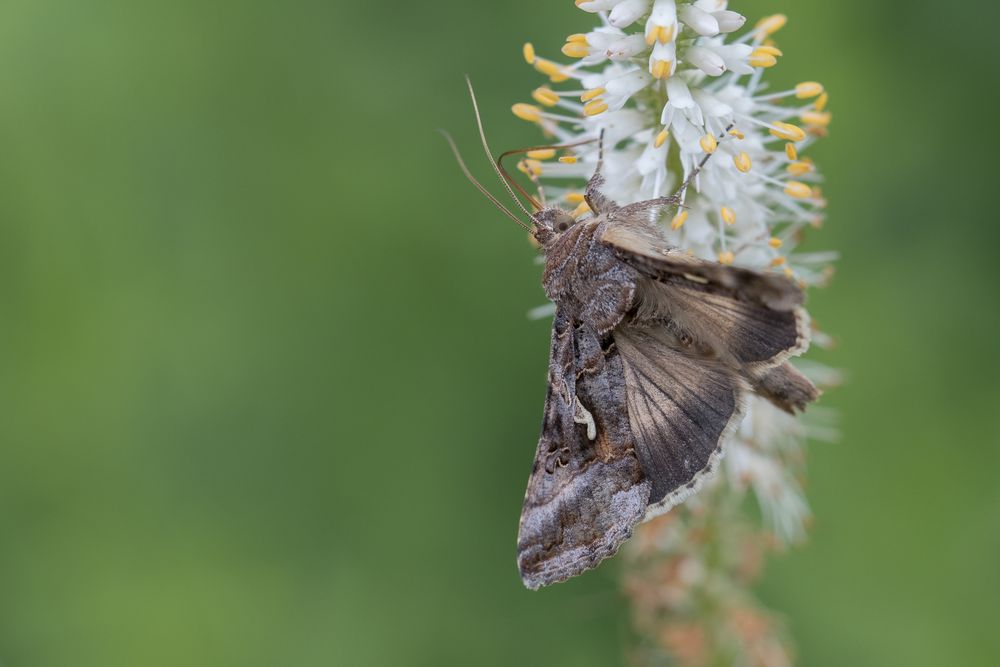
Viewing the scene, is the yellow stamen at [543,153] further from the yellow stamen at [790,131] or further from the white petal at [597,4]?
the yellow stamen at [790,131]

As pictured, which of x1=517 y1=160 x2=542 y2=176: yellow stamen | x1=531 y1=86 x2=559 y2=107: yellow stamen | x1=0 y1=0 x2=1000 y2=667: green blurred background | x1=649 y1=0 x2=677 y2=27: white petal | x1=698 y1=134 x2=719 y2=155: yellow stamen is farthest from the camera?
x1=0 y1=0 x2=1000 y2=667: green blurred background

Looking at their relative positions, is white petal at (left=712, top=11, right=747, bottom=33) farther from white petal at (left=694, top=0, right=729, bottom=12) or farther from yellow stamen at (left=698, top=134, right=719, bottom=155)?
yellow stamen at (left=698, top=134, right=719, bottom=155)

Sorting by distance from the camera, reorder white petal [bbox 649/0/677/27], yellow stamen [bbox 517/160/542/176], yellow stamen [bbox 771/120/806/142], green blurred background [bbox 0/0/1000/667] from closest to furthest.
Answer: white petal [bbox 649/0/677/27], yellow stamen [bbox 771/120/806/142], yellow stamen [bbox 517/160/542/176], green blurred background [bbox 0/0/1000/667]

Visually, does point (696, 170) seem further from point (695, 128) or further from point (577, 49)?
point (577, 49)

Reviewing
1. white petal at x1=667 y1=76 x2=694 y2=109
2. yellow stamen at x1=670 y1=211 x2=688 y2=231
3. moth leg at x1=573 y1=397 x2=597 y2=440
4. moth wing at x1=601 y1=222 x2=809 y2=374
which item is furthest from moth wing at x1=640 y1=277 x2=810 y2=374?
white petal at x1=667 y1=76 x2=694 y2=109

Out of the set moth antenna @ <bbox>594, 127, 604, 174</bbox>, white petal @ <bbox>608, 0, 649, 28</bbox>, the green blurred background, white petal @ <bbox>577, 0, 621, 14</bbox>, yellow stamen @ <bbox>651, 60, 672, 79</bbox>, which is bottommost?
the green blurred background

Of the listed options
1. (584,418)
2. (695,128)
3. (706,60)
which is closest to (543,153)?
(695,128)

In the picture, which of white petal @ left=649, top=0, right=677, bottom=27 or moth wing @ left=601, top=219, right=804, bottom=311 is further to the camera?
white petal @ left=649, top=0, right=677, bottom=27

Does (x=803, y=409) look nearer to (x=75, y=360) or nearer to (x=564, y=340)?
(x=564, y=340)
